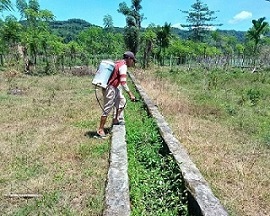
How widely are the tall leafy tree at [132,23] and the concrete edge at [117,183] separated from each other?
3617 centimetres

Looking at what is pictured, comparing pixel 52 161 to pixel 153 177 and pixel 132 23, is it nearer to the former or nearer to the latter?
pixel 153 177

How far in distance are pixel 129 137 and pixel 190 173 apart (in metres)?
2.30

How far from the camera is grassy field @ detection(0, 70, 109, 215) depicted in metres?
4.18

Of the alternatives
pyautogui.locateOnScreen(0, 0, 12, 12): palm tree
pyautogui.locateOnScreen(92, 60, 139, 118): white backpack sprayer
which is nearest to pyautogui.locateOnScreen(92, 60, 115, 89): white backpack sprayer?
pyautogui.locateOnScreen(92, 60, 139, 118): white backpack sprayer

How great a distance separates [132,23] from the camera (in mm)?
42438

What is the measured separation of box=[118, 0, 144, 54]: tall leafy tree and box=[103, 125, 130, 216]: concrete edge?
3617 cm

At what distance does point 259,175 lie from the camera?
5438 mm

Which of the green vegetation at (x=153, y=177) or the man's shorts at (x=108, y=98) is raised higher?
the man's shorts at (x=108, y=98)

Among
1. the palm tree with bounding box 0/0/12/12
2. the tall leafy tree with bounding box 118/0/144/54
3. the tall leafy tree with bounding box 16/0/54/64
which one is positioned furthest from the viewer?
the tall leafy tree with bounding box 118/0/144/54

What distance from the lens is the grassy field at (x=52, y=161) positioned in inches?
164

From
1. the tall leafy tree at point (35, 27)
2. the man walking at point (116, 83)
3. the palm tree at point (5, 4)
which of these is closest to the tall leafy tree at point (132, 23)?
the tall leafy tree at point (35, 27)

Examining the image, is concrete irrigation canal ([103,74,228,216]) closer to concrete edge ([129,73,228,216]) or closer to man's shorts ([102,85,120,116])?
concrete edge ([129,73,228,216])

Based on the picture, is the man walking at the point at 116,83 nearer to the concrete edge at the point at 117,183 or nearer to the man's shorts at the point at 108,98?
the man's shorts at the point at 108,98

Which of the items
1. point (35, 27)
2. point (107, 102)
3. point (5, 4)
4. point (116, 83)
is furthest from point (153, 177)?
point (35, 27)
